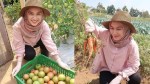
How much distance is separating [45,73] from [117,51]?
0.80 meters

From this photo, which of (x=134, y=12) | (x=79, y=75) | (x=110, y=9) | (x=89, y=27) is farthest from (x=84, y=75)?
(x=134, y=12)

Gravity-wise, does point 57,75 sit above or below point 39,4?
below

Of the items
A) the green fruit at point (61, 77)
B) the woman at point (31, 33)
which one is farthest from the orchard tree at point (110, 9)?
the green fruit at point (61, 77)

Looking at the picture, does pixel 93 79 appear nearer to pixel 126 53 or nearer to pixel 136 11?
pixel 126 53

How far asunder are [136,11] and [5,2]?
8.77 feet

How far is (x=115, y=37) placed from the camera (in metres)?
2.97

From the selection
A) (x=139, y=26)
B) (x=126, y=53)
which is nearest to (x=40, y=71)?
(x=126, y=53)

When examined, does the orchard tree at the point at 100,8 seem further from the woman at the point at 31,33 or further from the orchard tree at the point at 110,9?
the woman at the point at 31,33

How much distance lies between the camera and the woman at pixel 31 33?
10.2 ft

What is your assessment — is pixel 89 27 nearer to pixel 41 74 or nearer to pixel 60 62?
pixel 60 62

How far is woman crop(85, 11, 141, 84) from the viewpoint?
9.57 feet

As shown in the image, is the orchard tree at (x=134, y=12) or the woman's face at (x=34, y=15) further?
the orchard tree at (x=134, y=12)

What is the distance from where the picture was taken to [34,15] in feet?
10.2

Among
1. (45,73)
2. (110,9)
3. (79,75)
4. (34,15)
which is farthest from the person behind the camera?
(110,9)
